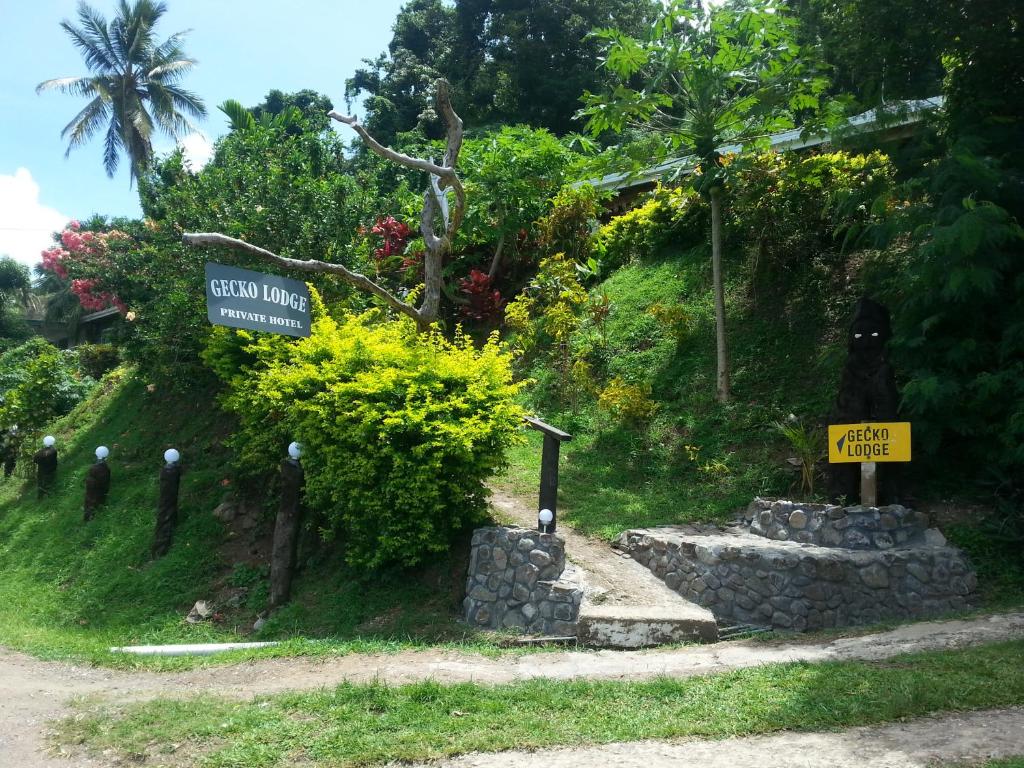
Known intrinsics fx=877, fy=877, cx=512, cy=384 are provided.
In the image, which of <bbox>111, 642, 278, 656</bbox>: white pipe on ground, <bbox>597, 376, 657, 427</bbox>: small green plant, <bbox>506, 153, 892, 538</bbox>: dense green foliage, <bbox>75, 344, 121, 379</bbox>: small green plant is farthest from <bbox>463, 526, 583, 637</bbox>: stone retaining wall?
<bbox>75, 344, 121, 379</bbox>: small green plant

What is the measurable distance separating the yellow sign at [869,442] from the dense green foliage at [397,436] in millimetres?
3108

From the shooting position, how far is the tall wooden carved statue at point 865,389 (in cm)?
854

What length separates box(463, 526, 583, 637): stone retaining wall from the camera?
7.57 meters

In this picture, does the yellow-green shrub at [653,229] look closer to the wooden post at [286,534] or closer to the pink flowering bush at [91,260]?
the wooden post at [286,534]

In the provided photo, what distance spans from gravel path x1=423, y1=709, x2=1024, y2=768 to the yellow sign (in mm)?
3566

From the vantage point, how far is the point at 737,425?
10891 millimetres

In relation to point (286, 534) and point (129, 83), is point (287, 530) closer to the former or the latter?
point (286, 534)

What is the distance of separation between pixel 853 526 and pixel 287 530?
18.4ft

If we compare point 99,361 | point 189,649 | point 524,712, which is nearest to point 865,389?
point 524,712

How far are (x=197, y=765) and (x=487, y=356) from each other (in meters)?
4.90

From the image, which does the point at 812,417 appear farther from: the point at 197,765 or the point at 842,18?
the point at 197,765

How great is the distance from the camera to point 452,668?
656cm

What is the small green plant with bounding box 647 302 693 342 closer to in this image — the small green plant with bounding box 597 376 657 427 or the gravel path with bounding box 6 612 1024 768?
the small green plant with bounding box 597 376 657 427

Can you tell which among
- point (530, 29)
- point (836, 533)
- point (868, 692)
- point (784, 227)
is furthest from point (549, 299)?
point (530, 29)
